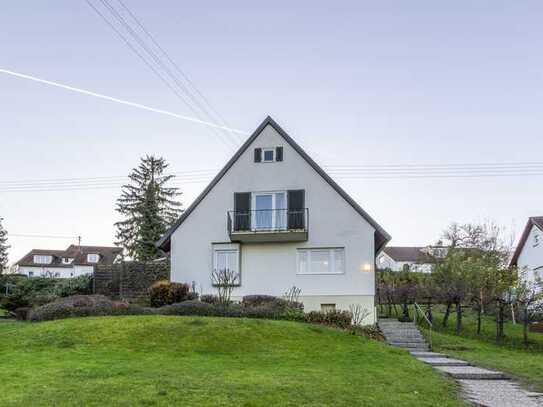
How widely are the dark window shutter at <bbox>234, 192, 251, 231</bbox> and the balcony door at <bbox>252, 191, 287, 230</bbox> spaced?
27 centimetres

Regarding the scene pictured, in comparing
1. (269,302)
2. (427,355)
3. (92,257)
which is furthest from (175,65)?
(92,257)

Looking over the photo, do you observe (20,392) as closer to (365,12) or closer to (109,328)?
(109,328)

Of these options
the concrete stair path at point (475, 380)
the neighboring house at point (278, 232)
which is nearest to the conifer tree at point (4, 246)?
the neighboring house at point (278, 232)

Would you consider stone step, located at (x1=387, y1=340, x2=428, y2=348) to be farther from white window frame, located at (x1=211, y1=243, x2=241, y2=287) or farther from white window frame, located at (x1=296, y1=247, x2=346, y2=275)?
white window frame, located at (x1=211, y1=243, x2=241, y2=287)

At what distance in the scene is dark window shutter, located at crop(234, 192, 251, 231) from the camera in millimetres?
25344

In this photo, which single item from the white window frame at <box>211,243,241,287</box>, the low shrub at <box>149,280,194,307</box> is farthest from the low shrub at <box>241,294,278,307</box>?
the low shrub at <box>149,280,194,307</box>

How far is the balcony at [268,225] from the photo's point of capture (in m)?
24.8

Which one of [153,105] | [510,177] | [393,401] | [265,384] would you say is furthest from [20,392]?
[510,177]

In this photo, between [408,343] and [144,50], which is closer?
[144,50]

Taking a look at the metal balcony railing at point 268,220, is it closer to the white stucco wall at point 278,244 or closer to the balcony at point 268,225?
the balcony at point 268,225

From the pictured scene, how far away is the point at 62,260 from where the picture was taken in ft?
260

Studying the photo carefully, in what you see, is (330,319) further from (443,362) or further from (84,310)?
(84,310)

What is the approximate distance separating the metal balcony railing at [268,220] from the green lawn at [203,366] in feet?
25.1

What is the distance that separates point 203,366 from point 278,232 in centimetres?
1289
